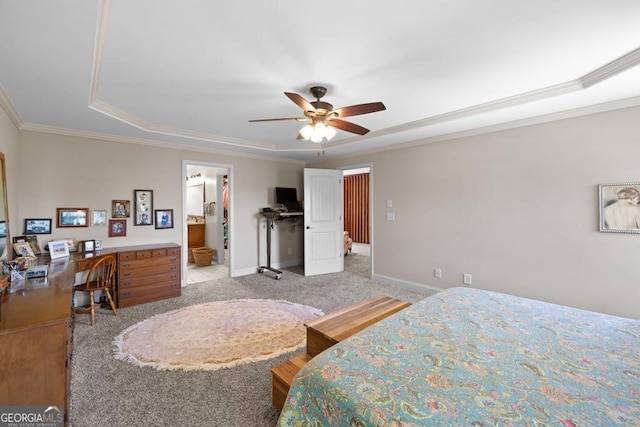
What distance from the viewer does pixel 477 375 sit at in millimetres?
1081

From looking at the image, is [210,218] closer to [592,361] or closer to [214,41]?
[214,41]

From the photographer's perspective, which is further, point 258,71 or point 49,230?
point 49,230

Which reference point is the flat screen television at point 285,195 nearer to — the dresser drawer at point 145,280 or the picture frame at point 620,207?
the dresser drawer at point 145,280

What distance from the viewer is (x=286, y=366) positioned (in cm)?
177

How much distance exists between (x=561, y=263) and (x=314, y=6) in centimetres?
348

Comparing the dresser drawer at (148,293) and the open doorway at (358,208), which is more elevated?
the open doorway at (358,208)

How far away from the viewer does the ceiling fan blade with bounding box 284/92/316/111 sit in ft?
6.66

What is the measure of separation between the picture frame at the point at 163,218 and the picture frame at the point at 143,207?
80 mm

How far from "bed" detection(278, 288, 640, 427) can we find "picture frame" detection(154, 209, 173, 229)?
12.8 feet

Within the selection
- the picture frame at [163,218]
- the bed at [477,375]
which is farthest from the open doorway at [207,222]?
the bed at [477,375]

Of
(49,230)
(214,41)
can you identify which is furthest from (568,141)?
(49,230)

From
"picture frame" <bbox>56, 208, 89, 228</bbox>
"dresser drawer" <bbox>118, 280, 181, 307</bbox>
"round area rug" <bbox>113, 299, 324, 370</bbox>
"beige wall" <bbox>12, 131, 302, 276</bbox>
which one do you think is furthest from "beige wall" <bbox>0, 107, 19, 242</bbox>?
"round area rug" <bbox>113, 299, 324, 370</bbox>

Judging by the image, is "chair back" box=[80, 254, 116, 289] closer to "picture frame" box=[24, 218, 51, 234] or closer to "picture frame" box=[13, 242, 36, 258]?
"picture frame" box=[13, 242, 36, 258]

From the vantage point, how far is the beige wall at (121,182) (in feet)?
11.0
